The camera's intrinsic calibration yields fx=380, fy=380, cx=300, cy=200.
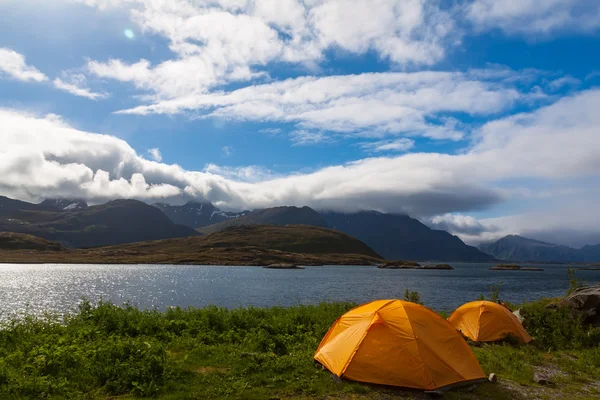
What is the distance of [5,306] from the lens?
54.6 meters

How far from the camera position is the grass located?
12750 millimetres

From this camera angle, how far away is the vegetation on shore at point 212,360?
1278 centimetres

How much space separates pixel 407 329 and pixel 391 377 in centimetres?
203

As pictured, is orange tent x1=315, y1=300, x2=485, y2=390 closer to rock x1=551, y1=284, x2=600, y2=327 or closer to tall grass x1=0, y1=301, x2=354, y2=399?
tall grass x1=0, y1=301, x2=354, y2=399

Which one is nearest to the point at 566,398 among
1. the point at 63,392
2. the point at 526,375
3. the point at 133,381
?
the point at 526,375

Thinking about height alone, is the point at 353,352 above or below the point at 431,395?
above

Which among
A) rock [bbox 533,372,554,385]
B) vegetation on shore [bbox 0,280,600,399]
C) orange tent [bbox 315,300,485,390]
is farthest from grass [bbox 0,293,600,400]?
orange tent [bbox 315,300,485,390]

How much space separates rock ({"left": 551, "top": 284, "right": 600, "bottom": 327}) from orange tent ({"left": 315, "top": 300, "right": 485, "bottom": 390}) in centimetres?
1365

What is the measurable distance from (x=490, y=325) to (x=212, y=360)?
16331mm

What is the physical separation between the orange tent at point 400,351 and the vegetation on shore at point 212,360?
51 centimetres

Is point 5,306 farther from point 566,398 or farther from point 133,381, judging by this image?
point 566,398

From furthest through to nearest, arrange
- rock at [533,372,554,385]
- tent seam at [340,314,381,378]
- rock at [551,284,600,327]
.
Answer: rock at [551,284,600,327] → rock at [533,372,554,385] → tent seam at [340,314,381,378]

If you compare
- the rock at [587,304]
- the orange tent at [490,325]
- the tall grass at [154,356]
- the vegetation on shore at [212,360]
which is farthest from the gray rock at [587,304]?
the tall grass at [154,356]

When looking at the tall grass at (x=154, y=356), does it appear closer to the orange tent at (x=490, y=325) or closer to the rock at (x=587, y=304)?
the orange tent at (x=490, y=325)
